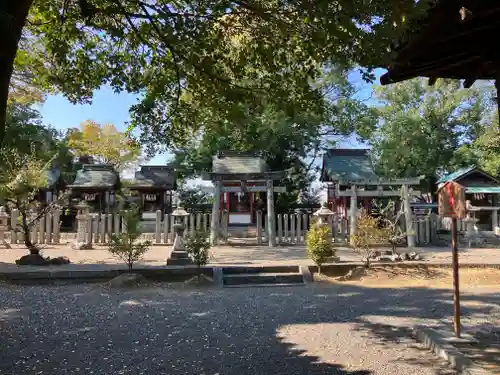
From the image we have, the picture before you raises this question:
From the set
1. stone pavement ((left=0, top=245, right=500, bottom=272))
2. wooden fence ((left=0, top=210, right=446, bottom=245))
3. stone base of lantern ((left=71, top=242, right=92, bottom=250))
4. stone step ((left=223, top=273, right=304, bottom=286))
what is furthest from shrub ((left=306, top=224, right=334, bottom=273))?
stone base of lantern ((left=71, top=242, right=92, bottom=250))

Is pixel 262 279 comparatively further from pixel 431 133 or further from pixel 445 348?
pixel 431 133

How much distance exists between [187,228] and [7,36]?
12.4 m

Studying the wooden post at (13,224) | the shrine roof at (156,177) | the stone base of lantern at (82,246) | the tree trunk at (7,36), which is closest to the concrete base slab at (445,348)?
the tree trunk at (7,36)

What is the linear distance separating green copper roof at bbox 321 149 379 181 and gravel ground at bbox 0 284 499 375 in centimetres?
954

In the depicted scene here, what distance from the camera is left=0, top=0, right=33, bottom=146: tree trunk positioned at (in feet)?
7.57

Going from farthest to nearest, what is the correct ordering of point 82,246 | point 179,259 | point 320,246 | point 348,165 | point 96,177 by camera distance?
point 96,177 < point 348,165 < point 82,246 < point 179,259 < point 320,246

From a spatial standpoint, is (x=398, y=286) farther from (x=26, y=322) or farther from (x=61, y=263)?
(x=61, y=263)

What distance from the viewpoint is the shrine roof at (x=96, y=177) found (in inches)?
905

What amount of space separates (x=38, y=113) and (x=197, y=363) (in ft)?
67.6

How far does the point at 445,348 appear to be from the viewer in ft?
13.3

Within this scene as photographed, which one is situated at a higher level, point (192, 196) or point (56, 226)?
point (192, 196)

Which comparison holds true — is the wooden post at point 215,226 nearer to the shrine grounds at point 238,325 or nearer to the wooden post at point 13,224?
the shrine grounds at point 238,325

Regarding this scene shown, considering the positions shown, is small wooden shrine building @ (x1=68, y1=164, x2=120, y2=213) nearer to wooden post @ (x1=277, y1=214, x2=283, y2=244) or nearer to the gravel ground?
wooden post @ (x1=277, y1=214, x2=283, y2=244)

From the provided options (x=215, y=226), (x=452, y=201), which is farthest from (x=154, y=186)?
(x=452, y=201)
